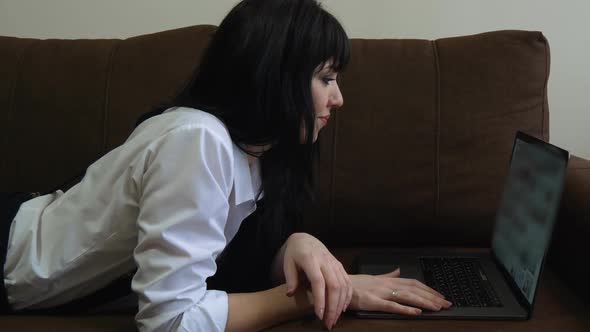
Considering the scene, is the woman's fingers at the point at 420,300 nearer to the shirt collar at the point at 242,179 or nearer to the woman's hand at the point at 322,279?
the woman's hand at the point at 322,279

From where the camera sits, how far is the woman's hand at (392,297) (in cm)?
88

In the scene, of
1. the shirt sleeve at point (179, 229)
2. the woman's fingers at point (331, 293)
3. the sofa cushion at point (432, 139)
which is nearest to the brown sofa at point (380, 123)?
the sofa cushion at point (432, 139)

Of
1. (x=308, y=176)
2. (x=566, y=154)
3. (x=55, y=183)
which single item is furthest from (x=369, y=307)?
(x=55, y=183)

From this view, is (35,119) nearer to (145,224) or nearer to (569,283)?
(145,224)

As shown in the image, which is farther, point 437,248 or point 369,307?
point 437,248

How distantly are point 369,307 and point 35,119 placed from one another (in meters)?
0.85

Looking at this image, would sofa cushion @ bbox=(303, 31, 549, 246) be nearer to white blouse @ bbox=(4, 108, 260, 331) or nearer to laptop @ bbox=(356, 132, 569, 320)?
laptop @ bbox=(356, 132, 569, 320)

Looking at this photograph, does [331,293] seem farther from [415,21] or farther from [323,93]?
[415,21]

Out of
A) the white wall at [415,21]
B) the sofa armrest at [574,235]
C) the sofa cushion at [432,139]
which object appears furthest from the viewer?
the white wall at [415,21]

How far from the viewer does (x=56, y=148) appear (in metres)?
1.22

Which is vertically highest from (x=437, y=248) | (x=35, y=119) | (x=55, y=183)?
(x=35, y=119)

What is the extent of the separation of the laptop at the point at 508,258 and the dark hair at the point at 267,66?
0.34 meters

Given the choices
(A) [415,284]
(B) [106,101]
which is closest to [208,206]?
(A) [415,284]

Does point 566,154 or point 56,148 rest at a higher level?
point 566,154
